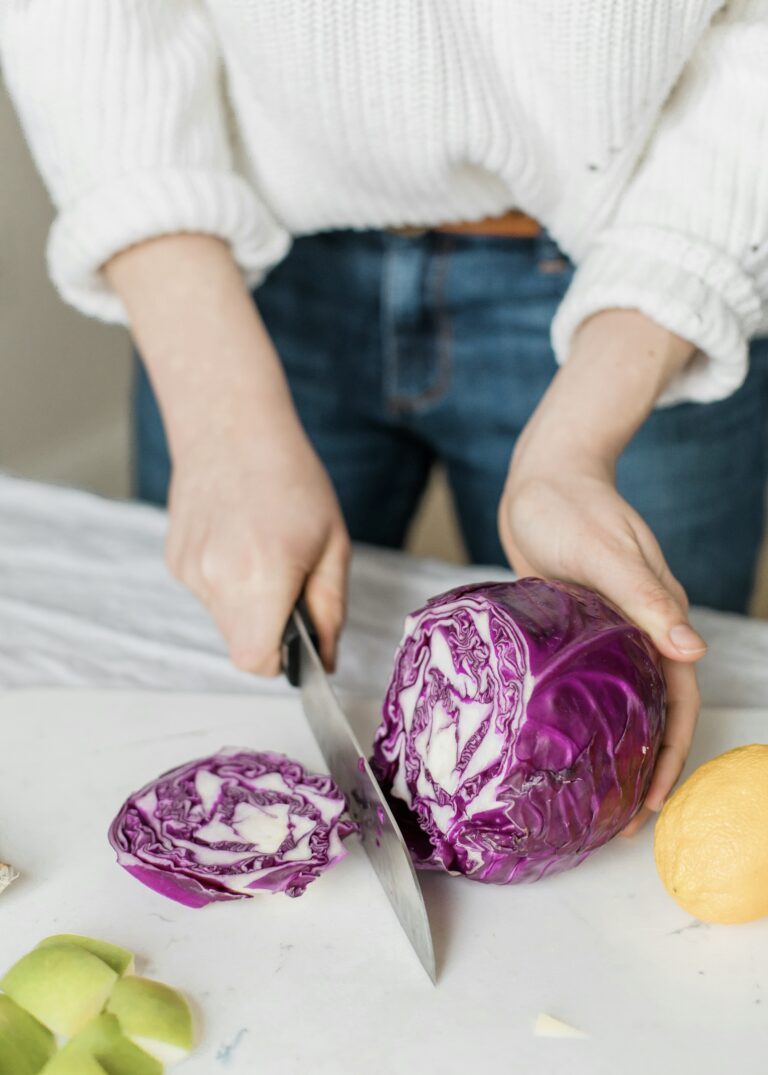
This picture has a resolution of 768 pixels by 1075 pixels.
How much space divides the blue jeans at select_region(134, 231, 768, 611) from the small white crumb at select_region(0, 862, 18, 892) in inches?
26.3

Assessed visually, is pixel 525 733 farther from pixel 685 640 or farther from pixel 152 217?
pixel 152 217

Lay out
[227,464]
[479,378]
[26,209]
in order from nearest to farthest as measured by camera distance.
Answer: [227,464]
[479,378]
[26,209]

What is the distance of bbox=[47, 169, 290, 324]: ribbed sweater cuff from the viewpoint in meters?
1.04

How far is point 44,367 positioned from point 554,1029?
2496mm

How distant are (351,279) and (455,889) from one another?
0.72 m

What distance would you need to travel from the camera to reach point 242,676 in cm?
108

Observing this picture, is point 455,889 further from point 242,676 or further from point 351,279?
point 351,279

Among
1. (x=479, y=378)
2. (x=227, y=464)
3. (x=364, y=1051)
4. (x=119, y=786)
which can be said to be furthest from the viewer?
(x=479, y=378)

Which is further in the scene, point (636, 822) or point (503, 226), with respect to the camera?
point (503, 226)

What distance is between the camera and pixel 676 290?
3.05ft

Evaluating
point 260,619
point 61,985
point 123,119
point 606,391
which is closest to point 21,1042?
point 61,985

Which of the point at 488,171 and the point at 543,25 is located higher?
the point at 543,25

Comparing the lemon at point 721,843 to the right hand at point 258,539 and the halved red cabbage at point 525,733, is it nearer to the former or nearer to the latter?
the halved red cabbage at point 525,733

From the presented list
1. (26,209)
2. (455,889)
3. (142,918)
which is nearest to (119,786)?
(142,918)
